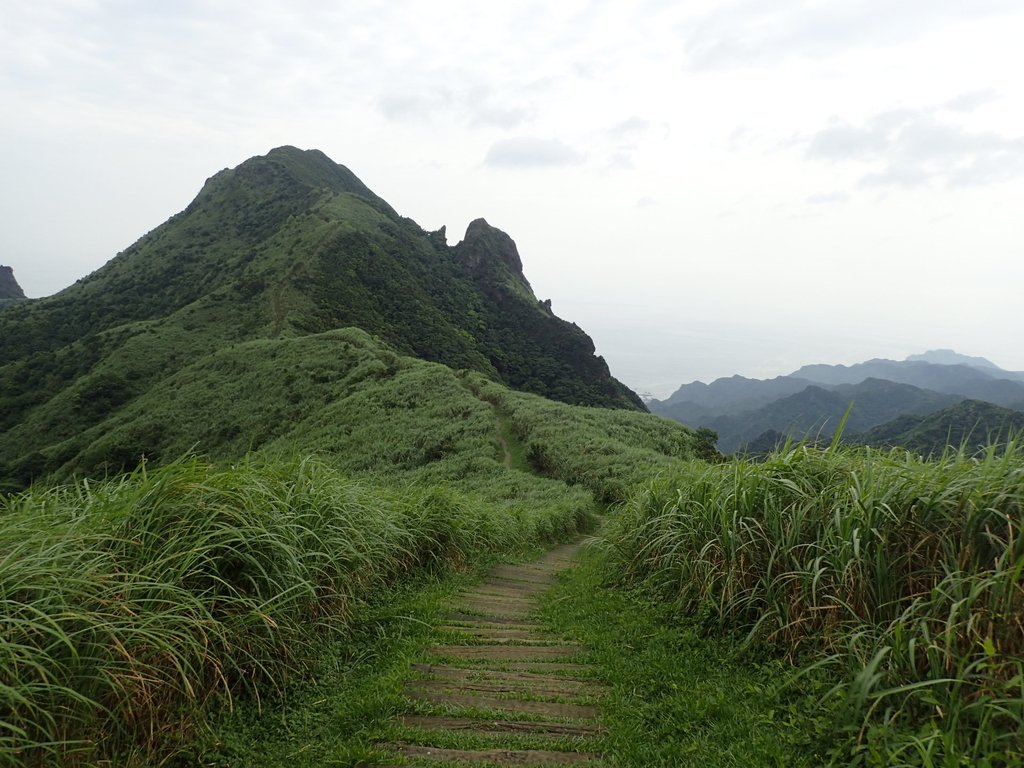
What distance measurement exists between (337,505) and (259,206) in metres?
99.6

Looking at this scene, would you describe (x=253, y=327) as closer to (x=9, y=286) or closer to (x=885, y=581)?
(x=885, y=581)

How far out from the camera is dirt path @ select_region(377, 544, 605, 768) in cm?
291

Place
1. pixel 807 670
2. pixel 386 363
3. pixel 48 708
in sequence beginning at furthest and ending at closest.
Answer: pixel 386 363
pixel 807 670
pixel 48 708

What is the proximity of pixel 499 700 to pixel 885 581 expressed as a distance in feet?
7.83

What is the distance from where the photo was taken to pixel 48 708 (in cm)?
247

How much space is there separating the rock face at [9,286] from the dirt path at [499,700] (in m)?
170

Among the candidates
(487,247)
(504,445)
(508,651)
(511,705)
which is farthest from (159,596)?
(487,247)

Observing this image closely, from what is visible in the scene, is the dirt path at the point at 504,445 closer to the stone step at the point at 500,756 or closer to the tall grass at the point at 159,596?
the tall grass at the point at 159,596

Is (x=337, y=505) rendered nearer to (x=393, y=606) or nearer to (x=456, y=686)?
(x=393, y=606)

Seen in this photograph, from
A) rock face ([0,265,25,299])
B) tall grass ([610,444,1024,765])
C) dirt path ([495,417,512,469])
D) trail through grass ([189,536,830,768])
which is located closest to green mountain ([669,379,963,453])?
dirt path ([495,417,512,469])

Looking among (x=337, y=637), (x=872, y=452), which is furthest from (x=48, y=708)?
(x=872, y=452)

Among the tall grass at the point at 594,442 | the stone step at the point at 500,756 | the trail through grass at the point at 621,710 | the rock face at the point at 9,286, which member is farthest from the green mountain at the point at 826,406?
the rock face at the point at 9,286

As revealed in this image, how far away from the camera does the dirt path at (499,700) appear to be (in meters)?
2.91

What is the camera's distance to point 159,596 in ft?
10.3
